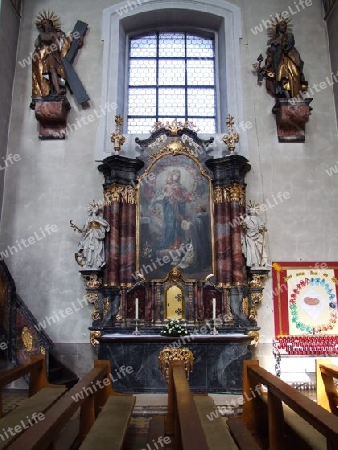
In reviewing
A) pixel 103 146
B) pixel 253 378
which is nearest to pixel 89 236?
pixel 103 146

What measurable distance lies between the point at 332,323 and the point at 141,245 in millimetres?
4045

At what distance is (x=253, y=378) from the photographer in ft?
15.5

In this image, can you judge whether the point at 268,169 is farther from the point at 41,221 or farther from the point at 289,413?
the point at 289,413

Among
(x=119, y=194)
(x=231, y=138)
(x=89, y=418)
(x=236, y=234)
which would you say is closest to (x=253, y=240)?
(x=236, y=234)

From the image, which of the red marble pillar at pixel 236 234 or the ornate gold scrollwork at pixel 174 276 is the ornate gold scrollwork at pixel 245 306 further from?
the ornate gold scrollwork at pixel 174 276

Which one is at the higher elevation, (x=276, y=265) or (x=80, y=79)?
(x=80, y=79)

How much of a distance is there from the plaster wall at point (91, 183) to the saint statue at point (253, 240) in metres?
0.47

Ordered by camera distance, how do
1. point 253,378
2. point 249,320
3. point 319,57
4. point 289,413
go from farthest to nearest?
point 319,57
point 249,320
point 253,378
point 289,413

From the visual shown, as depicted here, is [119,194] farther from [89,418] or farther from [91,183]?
[89,418]

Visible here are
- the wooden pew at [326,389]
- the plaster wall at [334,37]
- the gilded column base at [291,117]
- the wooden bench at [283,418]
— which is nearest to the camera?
the wooden bench at [283,418]

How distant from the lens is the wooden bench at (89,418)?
2605 millimetres

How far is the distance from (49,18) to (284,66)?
5.49 metres

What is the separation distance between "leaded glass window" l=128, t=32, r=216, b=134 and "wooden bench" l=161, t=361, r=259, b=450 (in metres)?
6.78

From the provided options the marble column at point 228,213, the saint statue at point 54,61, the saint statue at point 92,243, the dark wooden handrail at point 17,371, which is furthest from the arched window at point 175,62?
the dark wooden handrail at point 17,371
